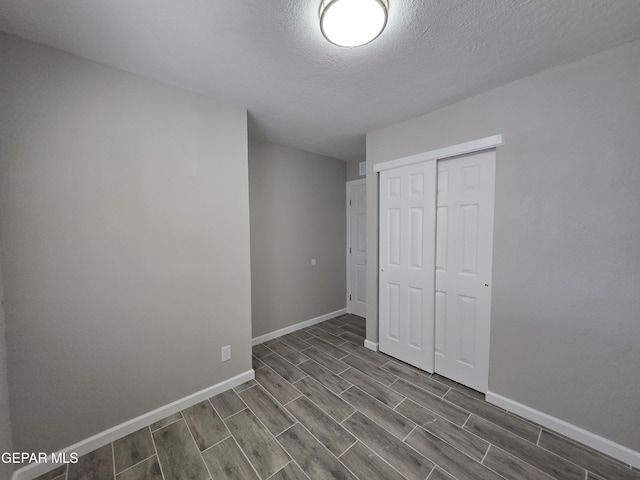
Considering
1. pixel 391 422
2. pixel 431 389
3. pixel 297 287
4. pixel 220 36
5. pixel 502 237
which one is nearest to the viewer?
pixel 220 36

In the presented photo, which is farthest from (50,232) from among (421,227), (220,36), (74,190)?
(421,227)

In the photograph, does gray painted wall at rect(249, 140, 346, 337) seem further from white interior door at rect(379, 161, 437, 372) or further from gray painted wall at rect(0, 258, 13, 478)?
gray painted wall at rect(0, 258, 13, 478)

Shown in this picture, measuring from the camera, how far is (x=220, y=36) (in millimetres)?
1371

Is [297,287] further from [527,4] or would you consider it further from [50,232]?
[527,4]

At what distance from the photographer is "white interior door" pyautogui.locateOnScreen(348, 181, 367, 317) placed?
12.6ft

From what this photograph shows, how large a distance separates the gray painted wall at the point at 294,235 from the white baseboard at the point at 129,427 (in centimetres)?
92

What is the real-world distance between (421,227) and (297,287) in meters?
1.84

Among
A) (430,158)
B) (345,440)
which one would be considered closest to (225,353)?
(345,440)

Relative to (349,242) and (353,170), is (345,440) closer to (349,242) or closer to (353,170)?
(349,242)

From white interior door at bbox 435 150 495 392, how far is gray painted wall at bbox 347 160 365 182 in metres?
1.64

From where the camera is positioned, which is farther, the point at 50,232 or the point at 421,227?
the point at 421,227

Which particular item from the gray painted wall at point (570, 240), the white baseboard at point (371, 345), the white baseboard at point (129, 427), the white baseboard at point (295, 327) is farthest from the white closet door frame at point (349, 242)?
the white baseboard at point (129, 427)

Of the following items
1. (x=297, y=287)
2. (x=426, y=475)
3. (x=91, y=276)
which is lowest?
(x=426, y=475)

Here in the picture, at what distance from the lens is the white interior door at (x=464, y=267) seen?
2.03m
